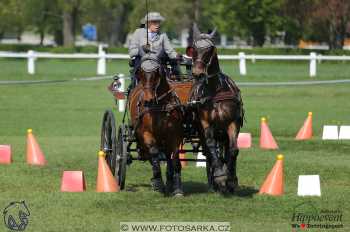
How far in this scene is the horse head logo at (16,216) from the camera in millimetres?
10461

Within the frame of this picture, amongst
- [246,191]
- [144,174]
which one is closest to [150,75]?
[246,191]

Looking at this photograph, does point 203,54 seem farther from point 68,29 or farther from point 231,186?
point 68,29

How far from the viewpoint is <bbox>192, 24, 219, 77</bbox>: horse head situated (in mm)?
12141

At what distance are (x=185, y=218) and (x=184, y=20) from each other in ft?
257

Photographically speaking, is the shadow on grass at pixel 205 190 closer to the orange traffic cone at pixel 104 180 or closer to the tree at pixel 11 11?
the orange traffic cone at pixel 104 180

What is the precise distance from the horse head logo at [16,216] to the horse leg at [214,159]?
2377mm

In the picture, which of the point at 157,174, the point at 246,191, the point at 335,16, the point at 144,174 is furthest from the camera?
the point at 335,16

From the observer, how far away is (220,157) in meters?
13.1

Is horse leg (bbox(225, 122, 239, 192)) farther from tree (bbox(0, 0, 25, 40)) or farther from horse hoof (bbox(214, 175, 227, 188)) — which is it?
tree (bbox(0, 0, 25, 40))

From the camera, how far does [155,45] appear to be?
13.5 metres

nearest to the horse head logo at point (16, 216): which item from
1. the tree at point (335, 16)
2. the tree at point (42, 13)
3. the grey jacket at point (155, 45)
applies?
the grey jacket at point (155, 45)

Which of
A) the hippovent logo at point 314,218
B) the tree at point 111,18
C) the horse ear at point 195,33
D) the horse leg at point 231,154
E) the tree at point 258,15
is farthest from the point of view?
the tree at point 111,18

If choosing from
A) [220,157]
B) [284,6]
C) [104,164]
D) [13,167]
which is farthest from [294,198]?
[284,6]

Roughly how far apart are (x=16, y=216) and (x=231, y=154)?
306 cm
